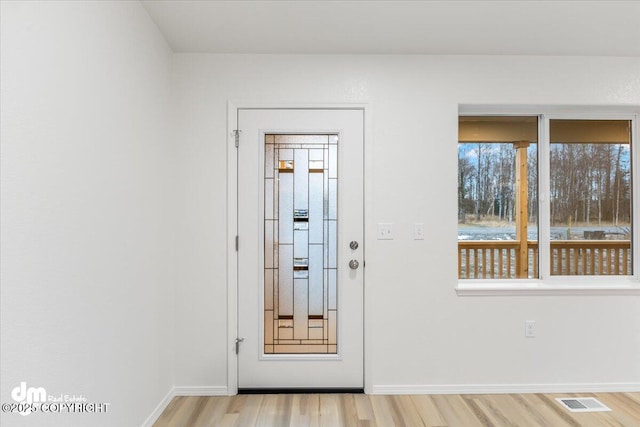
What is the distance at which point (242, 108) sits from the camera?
281 centimetres

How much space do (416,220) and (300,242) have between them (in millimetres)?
869

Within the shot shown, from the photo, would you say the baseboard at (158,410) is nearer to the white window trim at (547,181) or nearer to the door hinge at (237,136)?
the door hinge at (237,136)

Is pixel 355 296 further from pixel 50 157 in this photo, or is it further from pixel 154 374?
pixel 50 157

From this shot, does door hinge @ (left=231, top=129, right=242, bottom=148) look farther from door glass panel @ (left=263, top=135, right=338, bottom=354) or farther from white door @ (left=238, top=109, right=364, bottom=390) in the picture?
door glass panel @ (left=263, top=135, right=338, bottom=354)

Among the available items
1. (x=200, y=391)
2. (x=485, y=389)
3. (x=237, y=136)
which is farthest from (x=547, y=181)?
(x=200, y=391)

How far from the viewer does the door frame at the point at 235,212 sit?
9.14 ft

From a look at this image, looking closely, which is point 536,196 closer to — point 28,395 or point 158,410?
point 158,410

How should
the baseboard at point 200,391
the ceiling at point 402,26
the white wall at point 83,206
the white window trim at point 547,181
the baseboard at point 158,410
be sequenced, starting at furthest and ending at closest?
1. the white window trim at point 547,181
2. the baseboard at point 200,391
3. the baseboard at point 158,410
4. the ceiling at point 402,26
5. the white wall at point 83,206

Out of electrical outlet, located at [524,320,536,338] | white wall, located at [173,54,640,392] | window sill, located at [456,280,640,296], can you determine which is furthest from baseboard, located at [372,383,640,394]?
window sill, located at [456,280,640,296]

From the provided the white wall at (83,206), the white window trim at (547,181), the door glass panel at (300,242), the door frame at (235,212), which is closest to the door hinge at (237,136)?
the door frame at (235,212)

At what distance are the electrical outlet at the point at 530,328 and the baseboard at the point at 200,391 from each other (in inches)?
87.5

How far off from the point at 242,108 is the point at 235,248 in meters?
1.02

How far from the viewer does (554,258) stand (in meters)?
3.03

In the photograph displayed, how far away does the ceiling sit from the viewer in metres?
2.18
